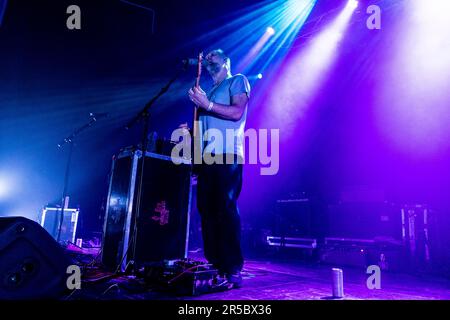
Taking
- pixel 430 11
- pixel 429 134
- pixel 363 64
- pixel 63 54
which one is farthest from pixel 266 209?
pixel 63 54

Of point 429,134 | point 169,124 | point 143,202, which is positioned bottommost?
point 143,202

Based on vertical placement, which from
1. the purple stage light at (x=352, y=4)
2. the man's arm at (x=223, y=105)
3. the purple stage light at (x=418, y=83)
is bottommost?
the man's arm at (x=223, y=105)

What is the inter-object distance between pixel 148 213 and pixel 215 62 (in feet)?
5.92

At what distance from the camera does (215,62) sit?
3.20 m

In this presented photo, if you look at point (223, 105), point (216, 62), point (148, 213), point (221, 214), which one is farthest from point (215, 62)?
point (148, 213)

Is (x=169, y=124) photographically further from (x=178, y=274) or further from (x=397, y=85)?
(x=178, y=274)

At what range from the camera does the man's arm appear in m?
2.64

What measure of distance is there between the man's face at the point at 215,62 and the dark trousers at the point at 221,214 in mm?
1059

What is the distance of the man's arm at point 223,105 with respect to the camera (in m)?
2.64

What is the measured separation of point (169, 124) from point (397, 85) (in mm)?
6274

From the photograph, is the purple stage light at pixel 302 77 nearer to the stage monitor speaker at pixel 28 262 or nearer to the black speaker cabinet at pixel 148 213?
the black speaker cabinet at pixel 148 213

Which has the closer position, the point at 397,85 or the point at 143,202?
the point at 143,202

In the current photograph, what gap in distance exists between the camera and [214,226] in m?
2.86

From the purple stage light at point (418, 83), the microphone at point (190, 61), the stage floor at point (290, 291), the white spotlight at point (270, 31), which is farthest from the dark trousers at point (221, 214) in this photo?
the white spotlight at point (270, 31)
